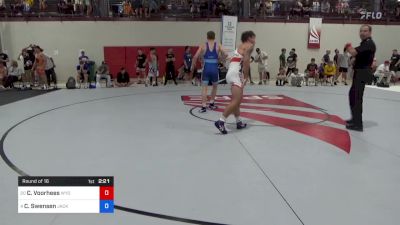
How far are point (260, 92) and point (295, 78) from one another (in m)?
2.72

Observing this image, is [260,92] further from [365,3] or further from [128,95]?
[365,3]

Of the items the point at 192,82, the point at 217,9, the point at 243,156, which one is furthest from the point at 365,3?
the point at 243,156

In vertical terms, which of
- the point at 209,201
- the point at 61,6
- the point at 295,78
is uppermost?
the point at 61,6

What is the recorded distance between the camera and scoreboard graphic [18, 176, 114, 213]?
2.55 meters

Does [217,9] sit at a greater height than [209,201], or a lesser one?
greater

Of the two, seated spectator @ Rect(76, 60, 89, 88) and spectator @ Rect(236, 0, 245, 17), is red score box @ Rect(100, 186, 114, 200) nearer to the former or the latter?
seated spectator @ Rect(76, 60, 89, 88)

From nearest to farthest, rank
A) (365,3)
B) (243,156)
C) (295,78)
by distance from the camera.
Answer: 1. (243,156)
2. (295,78)
3. (365,3)

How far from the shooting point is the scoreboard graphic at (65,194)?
2549mm

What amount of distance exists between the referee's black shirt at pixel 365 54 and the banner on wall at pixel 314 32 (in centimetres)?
1081

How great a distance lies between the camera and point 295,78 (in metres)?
13.3

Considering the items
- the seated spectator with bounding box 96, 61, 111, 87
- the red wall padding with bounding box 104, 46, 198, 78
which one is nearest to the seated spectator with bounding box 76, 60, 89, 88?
the seated spectator with bounding box 96, 61, 111, 87

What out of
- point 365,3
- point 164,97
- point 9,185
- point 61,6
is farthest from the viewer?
point 365,3

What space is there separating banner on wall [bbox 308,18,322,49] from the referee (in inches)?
423

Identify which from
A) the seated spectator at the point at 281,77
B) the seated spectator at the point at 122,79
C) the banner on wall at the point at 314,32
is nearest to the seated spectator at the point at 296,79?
the seated spectator at the point at 281,77
